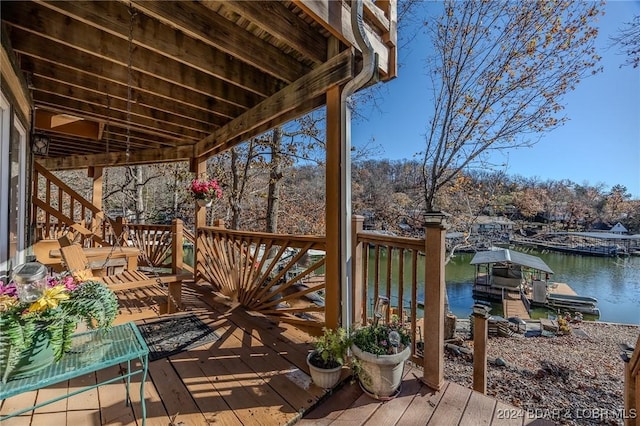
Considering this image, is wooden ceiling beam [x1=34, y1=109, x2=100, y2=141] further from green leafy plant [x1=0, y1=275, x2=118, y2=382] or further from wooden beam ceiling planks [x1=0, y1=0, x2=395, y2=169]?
green leafy plant [x1=0, y1=275, x2=118, y2=382]

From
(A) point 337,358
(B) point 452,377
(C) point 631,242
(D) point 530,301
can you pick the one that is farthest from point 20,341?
(C) point 631,242

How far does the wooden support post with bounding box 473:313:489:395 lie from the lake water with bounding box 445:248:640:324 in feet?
31.7

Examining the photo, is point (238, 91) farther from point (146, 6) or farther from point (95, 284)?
point (95, 284)

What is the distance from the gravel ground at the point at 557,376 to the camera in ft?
10.9

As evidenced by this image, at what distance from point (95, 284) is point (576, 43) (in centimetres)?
842

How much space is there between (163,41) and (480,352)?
4.01 metres

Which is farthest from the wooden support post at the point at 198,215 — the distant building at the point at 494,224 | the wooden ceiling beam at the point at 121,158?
the distant building at the point at 494,224

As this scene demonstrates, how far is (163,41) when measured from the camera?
2.23 metres

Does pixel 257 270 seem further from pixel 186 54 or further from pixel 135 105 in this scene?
pixel 135 105

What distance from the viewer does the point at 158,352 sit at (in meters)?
2.47

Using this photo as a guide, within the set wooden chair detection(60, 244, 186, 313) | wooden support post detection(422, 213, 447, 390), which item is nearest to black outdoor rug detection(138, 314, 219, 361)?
wooden chair detection(60, 244, 186, 313)

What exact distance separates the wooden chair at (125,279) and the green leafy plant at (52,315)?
2.46ft

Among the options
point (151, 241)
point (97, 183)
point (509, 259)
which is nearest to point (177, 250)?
point (151, 241)

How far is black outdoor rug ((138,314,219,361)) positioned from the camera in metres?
2.52
